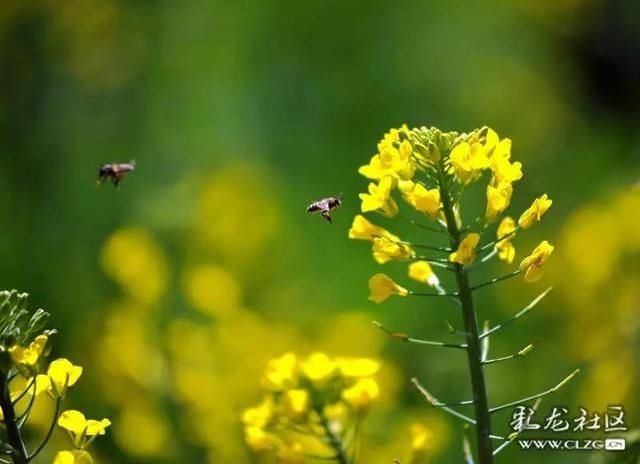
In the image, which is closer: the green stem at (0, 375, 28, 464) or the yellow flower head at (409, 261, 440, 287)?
the green stem at (0, 375, 28, 464)

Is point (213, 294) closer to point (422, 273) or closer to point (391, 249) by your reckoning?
point (422, 273)

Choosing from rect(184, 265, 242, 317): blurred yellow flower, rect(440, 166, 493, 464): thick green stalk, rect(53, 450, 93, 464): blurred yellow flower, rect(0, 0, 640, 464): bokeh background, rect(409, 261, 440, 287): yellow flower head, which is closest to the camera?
rect(53, 450, 93, 464): blurred yellow flower

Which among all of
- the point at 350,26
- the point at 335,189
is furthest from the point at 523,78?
the point at 335,189

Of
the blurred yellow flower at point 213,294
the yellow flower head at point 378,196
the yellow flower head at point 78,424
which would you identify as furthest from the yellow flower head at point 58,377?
the blurred yellow flower at point 213,294

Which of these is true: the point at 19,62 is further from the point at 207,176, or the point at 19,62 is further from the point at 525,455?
the point at 525,455

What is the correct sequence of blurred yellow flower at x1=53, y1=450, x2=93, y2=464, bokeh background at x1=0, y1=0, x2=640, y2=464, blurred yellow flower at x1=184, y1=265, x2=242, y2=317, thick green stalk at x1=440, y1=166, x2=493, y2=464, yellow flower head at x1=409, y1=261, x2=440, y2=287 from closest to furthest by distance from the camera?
1. blurred yellow flower at x1=53, y1=450, x2=93, y2=464
2. thick green stalk at x1=440, y1=166, x2=493, y2=464
3. yellow flower head at x1=409, y1=261, x2=440, y2=287
4. bokeh background at x1=0, y1=0, x2=640, y2=464
5. blurred yellow flower at x1=184, y1=265, x2=242, y2=317

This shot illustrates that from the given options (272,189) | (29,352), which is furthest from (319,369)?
(272,189)

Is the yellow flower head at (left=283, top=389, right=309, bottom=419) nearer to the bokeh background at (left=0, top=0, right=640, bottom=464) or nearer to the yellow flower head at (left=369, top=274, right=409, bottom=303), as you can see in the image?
A: the yellow flower head at (left=369, top=274, right=409, bottom=303)

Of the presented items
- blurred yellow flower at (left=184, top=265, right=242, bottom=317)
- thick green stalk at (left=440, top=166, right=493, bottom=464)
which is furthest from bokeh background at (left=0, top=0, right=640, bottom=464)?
thick green stalk at (left=440, top=166, right=493, bottom=464)
